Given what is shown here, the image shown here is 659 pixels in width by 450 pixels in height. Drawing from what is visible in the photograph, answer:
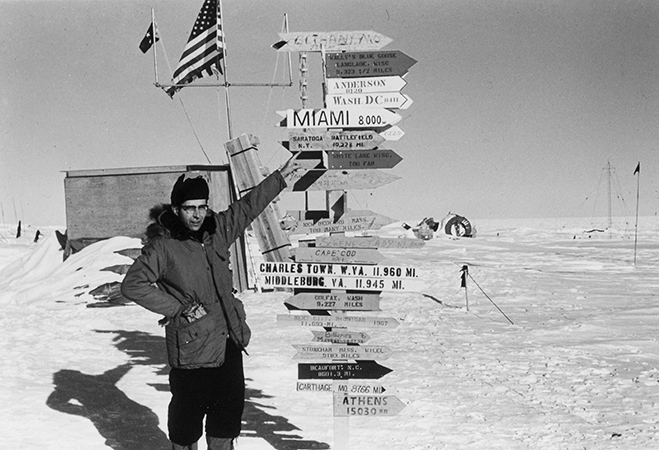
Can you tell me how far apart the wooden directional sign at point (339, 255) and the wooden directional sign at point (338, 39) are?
1.48 meters

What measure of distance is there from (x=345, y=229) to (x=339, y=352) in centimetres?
92

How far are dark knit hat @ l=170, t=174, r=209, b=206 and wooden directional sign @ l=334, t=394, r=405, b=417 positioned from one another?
6.20 feet

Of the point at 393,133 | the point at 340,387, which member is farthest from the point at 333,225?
the point at 340,387

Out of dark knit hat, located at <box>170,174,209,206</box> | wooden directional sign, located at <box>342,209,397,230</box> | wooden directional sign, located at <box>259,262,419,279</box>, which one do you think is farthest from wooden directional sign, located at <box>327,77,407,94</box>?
dark knit hat, located at <box>170,174,209,206</box>

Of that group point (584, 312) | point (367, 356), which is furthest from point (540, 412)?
point (584, 312)

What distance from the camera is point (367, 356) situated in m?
4.92

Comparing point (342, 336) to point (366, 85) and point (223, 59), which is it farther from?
point (223, 59)

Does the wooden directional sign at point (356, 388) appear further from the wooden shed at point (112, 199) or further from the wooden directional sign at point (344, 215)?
the wooden shed at point (112, 199)

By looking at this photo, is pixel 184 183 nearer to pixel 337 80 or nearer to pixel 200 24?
pixel 337 80

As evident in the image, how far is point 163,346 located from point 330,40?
19.1ft

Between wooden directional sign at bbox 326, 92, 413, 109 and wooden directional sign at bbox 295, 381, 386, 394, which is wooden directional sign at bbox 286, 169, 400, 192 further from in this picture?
wooden directional sign at bbox 295, 381, 386, 394

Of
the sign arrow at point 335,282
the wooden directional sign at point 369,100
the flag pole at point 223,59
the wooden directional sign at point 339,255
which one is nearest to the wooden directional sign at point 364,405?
the sign arrow at point 335,282

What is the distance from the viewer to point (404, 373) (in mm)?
7809

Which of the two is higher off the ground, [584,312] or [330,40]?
[330,40]
